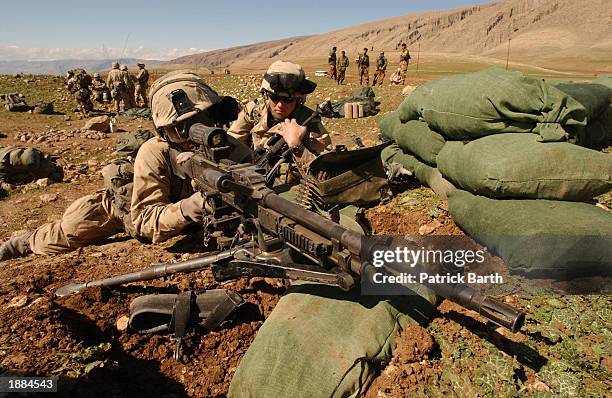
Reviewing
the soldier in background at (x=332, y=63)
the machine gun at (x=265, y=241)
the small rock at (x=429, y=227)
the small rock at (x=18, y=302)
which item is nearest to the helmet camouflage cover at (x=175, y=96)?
the machine gun at (x=265, y=241)

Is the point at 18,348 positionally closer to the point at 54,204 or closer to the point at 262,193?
the point at 262,193

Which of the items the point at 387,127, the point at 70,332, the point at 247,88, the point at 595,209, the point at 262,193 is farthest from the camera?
the point at 247,88

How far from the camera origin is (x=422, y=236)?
404 cm

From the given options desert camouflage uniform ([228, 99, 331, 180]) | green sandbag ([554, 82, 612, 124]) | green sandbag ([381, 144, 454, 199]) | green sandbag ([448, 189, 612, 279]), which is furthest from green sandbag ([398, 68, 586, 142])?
green sandbag ([554, 82, 612, 124])

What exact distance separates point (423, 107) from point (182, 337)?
4.18 meters

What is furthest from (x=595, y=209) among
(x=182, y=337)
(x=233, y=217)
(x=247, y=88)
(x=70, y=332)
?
(x=247, y=88)

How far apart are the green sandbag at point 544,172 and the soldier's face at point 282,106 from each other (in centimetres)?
221

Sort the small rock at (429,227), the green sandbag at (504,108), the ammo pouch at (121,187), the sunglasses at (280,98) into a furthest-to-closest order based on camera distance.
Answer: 1. the sunglasses at (280,98)
2. the small rock at (429,227)
3. the ammo pouch at (121,187)
4. the green sandbag at (504,108)

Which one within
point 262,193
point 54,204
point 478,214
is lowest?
point 54,204

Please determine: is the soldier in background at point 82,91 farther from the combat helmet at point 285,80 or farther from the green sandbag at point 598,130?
the green sandbag at point 598,130

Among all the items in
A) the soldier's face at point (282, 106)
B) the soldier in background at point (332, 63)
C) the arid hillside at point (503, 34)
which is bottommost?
the soldier's face at point (282, 106)

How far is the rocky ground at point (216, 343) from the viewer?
2291mm

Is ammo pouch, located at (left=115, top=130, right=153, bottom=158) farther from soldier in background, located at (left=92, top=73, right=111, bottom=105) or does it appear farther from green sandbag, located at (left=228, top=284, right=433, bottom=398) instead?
soldier in background, located at (left=92, top=73, right=111, bottom=105)

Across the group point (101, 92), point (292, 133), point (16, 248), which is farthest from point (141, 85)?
point (292, 133)
